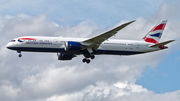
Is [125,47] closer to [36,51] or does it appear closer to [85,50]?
[85,50]

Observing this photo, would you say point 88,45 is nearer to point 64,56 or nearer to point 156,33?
point 64,56

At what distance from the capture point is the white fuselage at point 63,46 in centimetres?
5338

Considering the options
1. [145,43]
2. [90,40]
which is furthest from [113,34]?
[145,43]

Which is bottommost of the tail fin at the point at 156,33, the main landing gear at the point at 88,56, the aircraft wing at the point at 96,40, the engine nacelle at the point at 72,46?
the main landing gear at the point at 88,56

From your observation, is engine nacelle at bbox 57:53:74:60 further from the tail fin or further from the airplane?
the tail fin

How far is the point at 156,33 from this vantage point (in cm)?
6328

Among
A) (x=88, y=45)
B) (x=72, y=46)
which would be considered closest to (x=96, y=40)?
(x=88, y=45)

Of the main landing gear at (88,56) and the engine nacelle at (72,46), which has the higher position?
the engine nacelle at (72,46)

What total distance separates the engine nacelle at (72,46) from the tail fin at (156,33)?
48.9 feet

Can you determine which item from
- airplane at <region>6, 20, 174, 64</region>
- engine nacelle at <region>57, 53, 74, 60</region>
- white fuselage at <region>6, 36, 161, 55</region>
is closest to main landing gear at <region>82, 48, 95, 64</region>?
airplane at <region>6, 20, 174, 64</region>

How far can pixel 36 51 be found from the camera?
53.9 meters

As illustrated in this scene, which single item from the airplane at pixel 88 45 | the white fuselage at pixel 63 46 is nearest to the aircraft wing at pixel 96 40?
the airplane at pixel 88 45

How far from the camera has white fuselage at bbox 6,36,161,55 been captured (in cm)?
5338

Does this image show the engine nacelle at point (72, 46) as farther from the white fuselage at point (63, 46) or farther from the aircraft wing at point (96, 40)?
the white fuselage at point (63, 46)
